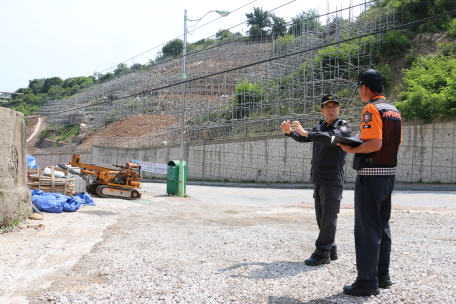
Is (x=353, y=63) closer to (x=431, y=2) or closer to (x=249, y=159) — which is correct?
(x=431, y=2)

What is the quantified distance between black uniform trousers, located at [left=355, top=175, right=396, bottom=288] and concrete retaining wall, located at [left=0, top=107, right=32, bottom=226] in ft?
19.1

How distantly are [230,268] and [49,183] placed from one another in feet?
26.8

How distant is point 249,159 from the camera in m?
26.1

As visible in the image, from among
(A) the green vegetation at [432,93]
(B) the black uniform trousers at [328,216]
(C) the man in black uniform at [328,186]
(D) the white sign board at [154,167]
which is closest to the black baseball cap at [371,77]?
(C) the man in black uniform at [328,186]

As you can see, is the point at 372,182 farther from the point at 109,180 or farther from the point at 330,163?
the point at 109,180

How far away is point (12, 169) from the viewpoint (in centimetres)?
698

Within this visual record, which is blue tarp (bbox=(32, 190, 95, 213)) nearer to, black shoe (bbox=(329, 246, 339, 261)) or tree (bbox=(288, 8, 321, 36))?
black shoe (bbox=(329, 246, 339, 261))

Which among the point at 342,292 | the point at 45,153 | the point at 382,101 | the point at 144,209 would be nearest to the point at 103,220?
the point at 144,209

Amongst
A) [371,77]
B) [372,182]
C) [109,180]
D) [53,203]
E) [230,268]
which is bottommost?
[230,268]

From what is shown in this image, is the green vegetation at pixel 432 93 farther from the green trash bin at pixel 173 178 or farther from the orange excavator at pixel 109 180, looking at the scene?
the orange excavator at pixel 109 180

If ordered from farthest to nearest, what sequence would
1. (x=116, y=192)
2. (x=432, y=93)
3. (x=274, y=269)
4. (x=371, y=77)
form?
(x=432, y=93) < (x=116, y=192) < (x=274, y=269) < (x=371, y=77)

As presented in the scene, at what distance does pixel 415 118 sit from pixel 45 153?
148 ft

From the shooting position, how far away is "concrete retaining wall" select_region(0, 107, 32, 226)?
658cm

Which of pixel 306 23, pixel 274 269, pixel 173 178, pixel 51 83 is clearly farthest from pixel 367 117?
pixel 51 83
